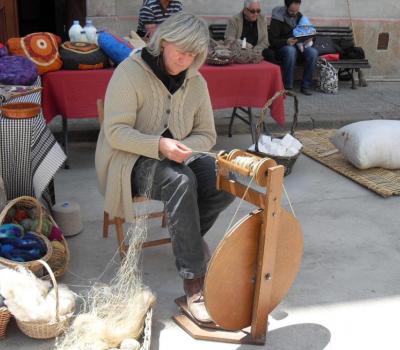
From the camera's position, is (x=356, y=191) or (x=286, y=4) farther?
(x=286, y=4)

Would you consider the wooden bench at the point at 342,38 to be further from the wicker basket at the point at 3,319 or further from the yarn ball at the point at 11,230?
the wicker basket at the point at 3,319

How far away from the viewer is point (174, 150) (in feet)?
7.88

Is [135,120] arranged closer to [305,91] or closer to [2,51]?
[2,51]

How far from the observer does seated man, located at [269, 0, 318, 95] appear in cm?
666

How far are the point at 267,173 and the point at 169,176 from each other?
0.50 metres

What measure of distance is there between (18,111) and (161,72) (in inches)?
30.4

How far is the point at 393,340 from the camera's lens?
246cm

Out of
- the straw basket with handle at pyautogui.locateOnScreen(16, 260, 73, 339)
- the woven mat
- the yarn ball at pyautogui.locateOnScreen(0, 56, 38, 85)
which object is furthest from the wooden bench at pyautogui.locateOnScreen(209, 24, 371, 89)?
the straw basket with handle at pyautogui.locateOnScreen(16, 260, 73, 339)

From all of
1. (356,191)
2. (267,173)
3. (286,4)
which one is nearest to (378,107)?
(286,4)

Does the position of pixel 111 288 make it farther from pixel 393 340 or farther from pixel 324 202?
pixel 324 202

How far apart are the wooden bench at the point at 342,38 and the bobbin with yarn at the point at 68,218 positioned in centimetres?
A: 413

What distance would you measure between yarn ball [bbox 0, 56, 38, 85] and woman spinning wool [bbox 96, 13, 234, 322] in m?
1.12

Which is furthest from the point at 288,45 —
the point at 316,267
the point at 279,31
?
the point at 316,267

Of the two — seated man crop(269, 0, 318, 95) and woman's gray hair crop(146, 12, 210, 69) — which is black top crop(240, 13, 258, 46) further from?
woman's gray hair crop(146, 12, 210, 69)
